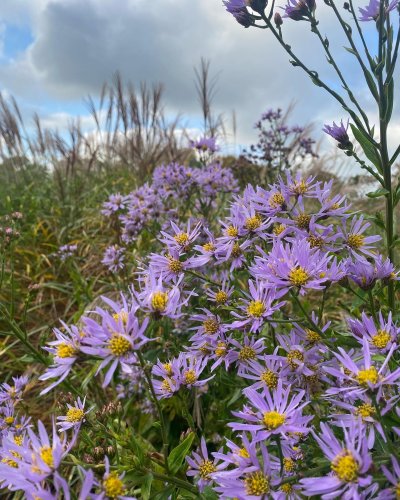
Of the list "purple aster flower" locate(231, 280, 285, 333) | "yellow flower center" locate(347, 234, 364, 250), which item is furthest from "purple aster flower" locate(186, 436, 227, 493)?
"yellow flower center" locate(347, 234, 364, 250)

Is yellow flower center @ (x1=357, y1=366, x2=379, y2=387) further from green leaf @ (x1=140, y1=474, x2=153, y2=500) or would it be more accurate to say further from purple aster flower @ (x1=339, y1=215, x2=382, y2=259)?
purple aster flower @ (x1=339, y1=215, x2=382, y2=259)

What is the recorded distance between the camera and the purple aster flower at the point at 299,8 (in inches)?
85.1

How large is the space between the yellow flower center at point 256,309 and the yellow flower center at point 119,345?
484 mm

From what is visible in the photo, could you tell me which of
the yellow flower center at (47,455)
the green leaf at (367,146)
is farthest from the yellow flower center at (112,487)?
the green leaf at (367,146)

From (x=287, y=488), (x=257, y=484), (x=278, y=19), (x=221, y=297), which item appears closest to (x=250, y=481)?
(x=257, y=484)

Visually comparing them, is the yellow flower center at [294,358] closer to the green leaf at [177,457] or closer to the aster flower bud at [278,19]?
the green leaf at [177,457]

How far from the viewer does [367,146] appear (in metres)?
2.05

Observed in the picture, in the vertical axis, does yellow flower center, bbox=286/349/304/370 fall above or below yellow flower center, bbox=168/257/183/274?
below

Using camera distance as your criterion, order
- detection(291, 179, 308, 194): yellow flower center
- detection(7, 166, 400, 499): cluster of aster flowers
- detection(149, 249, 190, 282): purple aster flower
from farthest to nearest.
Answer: detection(291, 179, 308, 194): yellow flower center, detection(149, 249, 190, 282): purple aster flower, detection(7, 166, 400, 499): cluster of aster flowers

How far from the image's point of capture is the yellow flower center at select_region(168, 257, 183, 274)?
70.1 inches

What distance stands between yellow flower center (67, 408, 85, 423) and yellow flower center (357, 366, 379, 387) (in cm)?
84

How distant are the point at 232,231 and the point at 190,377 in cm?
57

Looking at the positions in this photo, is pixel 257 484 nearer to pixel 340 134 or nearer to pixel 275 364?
pixel 275 364

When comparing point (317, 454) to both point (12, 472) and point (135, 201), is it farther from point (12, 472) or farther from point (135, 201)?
point (135, 201)
